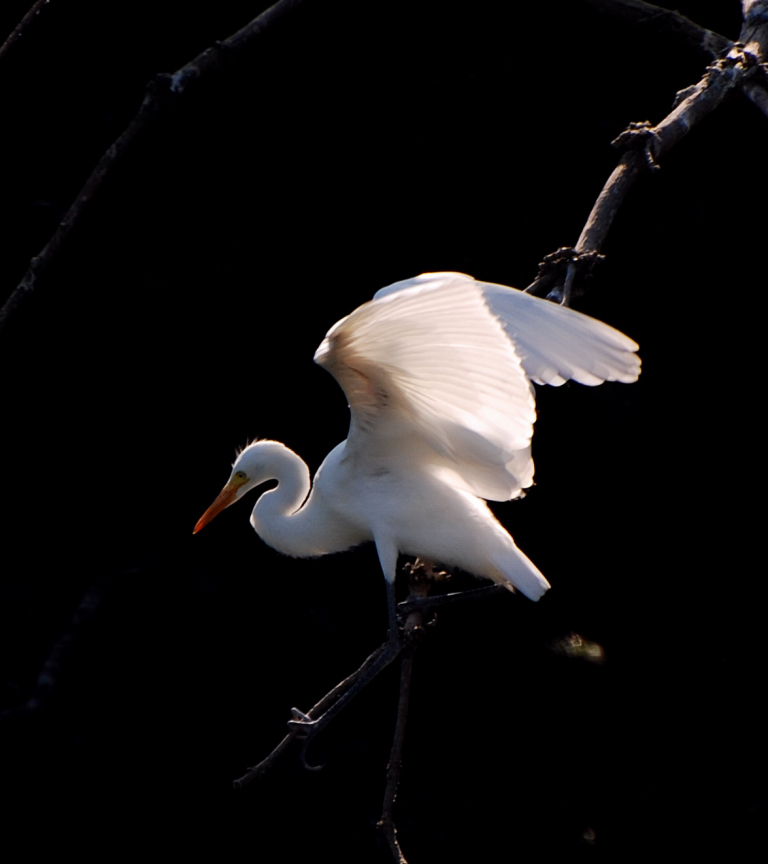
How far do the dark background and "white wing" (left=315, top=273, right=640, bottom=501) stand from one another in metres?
1.57

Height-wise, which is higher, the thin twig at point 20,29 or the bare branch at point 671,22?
the bare branch at point 671,22

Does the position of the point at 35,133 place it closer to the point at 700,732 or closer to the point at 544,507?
the point at 544,507

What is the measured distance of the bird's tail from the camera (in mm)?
1953

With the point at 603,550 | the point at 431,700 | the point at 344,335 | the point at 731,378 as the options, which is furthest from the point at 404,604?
the point at 731,378

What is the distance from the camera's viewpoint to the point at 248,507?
371cm

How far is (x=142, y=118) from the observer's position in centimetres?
257

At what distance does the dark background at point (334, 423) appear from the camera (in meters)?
3.26

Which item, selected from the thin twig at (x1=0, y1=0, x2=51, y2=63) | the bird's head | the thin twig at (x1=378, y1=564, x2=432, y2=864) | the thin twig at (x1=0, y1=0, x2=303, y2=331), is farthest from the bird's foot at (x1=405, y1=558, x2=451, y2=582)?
the thin twig at (x1=0, y1=0, x2=51, y2=63)

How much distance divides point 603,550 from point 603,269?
1.01m

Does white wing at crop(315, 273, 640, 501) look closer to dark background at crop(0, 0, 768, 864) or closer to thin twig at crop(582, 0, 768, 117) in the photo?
thin twig at crop(582, 0, 768, 117)

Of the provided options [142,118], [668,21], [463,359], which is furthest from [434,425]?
[668,21]

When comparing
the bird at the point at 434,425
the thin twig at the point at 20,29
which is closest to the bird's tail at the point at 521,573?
the bird at the point at 434,425

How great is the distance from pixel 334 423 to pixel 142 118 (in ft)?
4.72

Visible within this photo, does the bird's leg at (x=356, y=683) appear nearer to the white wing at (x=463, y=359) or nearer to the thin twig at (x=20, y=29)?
the white wing at (x=463, y=359)
